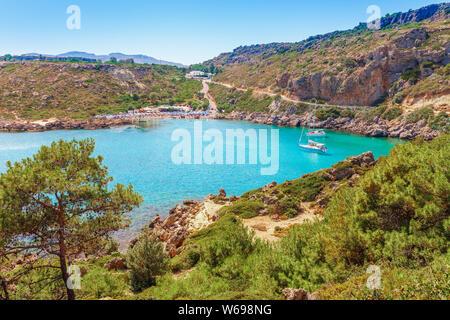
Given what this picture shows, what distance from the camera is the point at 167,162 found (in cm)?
3600

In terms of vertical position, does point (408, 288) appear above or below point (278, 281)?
above

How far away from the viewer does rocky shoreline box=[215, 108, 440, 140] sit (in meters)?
46.1

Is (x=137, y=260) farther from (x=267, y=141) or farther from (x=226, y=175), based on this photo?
(x=267, y=141)

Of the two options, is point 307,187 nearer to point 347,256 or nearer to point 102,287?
point 347,256

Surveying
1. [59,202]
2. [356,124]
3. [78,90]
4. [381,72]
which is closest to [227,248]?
[59,202]

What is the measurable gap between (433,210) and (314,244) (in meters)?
3.21

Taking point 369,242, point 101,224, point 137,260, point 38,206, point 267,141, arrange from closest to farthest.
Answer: point 369,242
point 38,206
point 101,224
point 137,260
point 267,141

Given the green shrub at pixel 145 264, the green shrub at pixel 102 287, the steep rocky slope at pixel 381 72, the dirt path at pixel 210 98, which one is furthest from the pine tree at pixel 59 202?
the dirt path at pixel 210 98

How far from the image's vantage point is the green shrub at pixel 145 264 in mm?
9266

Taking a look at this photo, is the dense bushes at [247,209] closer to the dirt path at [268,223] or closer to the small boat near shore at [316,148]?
the dirt path at [268,223]

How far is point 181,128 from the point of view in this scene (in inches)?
2473

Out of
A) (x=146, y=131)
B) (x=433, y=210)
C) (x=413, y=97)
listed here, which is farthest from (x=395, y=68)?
(x=433, y=210)

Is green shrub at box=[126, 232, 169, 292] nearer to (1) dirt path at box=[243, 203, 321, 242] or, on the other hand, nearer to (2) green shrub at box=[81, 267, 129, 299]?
(2) green shrub at box=[81, 267, 129, 299]
